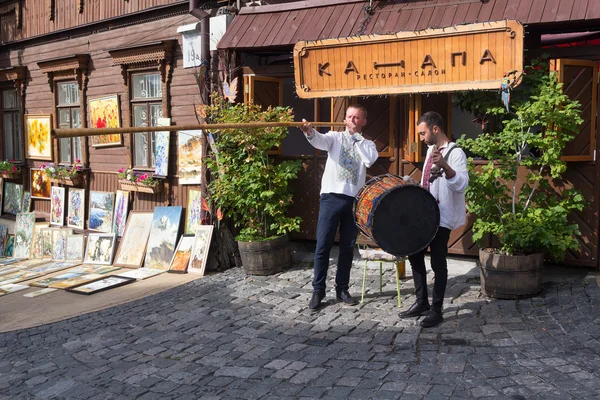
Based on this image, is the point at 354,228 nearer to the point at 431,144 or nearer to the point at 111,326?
the point at 431,144

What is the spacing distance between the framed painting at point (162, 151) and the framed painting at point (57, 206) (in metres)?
3.12

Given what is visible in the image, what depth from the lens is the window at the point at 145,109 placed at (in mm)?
9984

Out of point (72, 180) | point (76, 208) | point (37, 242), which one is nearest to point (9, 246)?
point (37, 242)

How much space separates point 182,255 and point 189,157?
1.61 m

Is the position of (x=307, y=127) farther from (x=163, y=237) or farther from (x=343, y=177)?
(x=163, y=237)

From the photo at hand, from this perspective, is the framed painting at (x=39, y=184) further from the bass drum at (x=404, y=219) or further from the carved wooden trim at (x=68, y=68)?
the bass drum at (x=404, y=219)

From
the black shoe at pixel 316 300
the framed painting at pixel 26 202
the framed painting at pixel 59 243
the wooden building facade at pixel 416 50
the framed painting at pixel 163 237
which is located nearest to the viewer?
the black shoe at pixel 316 300

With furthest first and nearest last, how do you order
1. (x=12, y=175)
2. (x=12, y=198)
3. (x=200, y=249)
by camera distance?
(x=12, y=198)
(x=12, y=175)
(x=200, y=249)

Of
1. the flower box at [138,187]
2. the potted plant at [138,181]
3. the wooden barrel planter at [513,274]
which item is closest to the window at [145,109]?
the potted plant at [138,181]

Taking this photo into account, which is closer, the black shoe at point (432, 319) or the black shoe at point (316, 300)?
Answer: the black shoe at point (432, 319)

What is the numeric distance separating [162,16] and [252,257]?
4.54 m

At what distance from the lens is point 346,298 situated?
6.17 meters

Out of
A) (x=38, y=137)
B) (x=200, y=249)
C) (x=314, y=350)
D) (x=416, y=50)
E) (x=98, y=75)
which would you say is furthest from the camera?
(x=38, y=137)

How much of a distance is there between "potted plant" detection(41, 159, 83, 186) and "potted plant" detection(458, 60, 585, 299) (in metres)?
7.77
